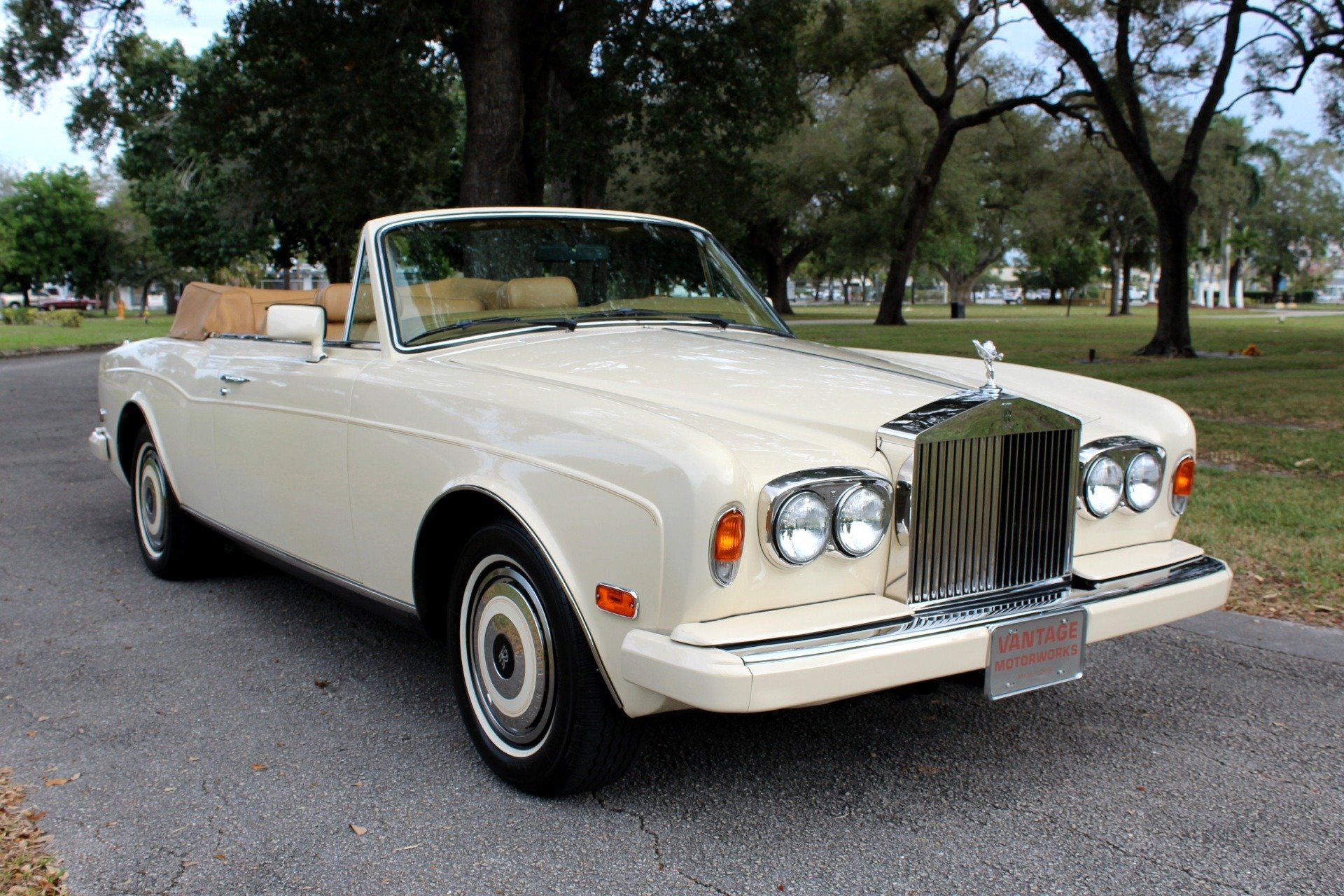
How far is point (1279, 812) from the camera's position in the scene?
291cm

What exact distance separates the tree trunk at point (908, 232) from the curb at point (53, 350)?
20394 mm

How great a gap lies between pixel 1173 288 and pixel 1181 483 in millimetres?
16188

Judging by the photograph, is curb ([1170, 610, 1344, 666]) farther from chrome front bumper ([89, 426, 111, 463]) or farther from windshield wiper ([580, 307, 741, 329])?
chrome front bumper ([89, 426, 111, 463])

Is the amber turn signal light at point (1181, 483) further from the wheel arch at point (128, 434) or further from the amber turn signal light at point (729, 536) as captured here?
the wheel arch at point (128, 434)

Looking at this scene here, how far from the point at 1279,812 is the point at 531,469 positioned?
2129mm

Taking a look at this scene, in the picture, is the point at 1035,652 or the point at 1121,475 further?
the point at 1121,475

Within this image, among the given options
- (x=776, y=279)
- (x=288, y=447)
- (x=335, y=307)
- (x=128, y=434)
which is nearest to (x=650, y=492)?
(x=288, y=447)

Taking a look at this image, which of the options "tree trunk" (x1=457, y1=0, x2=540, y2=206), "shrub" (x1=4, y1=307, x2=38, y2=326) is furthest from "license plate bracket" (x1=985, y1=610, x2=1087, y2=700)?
"shrub" (x1=4, y1=307, x2=38, y2=326)

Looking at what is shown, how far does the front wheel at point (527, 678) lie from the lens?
2766mm

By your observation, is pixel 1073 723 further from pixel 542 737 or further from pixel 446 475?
pixel 446 475

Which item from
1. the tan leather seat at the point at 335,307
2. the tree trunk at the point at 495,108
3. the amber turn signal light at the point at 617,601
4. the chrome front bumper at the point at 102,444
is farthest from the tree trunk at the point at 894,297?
the amber turn signal light at the point at 617,601

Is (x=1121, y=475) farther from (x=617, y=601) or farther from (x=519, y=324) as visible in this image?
(x=519, y=324)

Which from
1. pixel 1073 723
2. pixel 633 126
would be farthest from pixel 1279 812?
pixel 633 126

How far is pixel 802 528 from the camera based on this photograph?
8.59 feet
